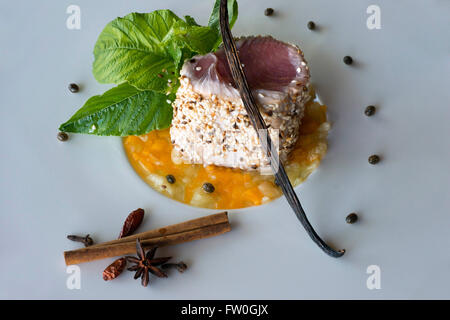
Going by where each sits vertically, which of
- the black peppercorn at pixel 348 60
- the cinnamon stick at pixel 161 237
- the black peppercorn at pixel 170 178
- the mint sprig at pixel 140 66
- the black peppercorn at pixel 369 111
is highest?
the black peppercorn at pixel 348 60

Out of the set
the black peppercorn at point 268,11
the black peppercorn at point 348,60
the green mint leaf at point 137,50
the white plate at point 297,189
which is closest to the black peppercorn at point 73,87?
the white plate at point 297,189

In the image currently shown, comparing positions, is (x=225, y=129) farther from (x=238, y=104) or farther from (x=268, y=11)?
(x=268, y=11)

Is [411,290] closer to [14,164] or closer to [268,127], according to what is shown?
[268,127]

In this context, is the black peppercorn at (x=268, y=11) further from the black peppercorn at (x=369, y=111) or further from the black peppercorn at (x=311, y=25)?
the black peppercorn at (x=369, y=111)

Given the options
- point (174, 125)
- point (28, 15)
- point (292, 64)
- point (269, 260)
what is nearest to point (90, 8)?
point (28, 15)

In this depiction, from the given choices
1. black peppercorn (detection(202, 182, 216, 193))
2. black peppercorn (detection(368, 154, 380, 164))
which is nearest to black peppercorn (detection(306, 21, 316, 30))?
black peppercorn (detection(368, 154, 380, 164))

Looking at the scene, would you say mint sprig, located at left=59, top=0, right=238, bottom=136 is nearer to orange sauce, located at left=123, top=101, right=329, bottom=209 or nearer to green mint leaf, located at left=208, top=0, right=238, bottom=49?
green mint leaf, located at left=208, top=0, right=238, bottom=49
